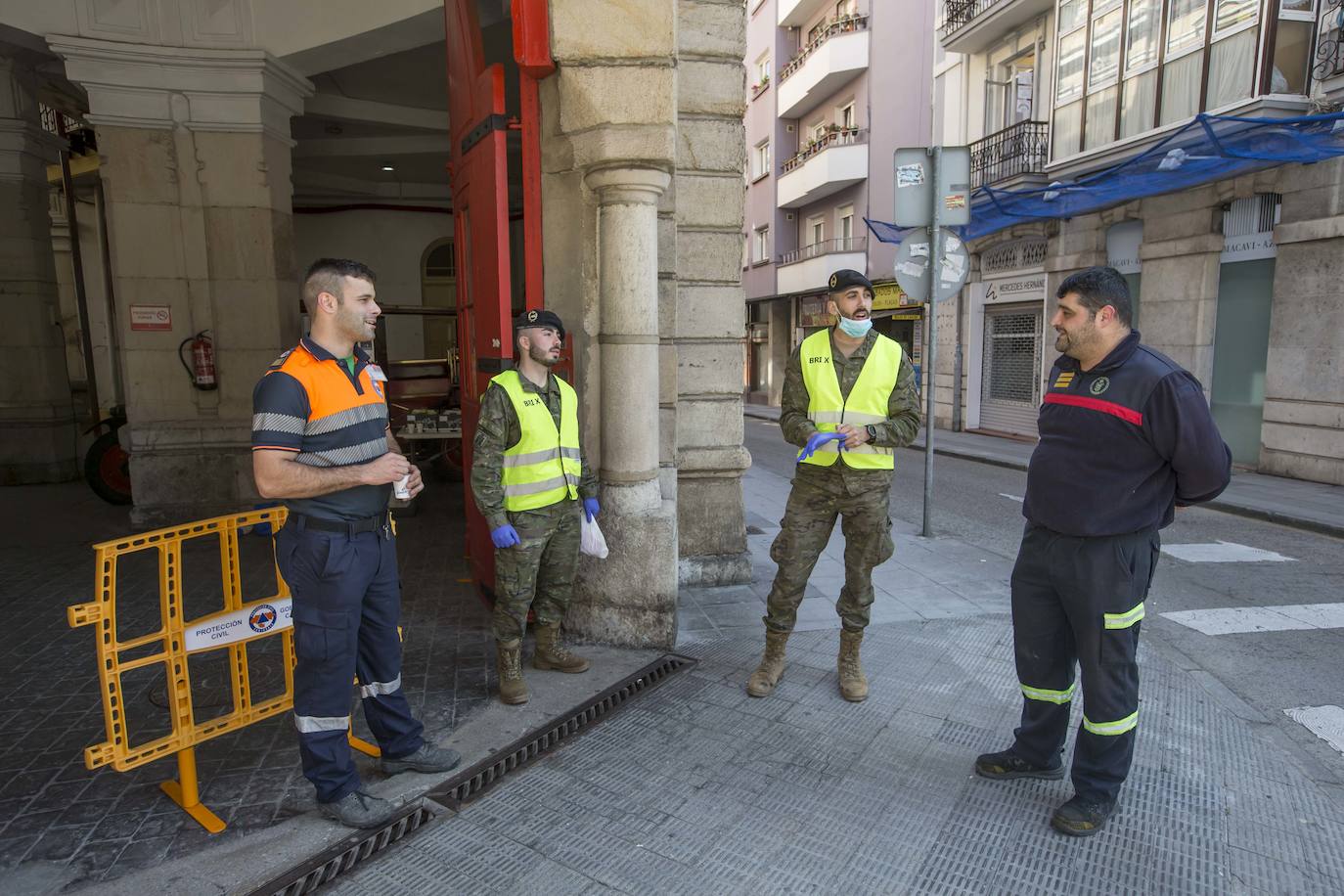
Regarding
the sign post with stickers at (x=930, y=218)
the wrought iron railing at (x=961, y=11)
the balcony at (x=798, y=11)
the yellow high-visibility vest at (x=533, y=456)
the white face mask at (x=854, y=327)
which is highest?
the balcony at (x=798, y=11)

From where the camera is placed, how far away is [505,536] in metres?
3.72

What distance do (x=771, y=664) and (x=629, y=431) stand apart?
1457mm

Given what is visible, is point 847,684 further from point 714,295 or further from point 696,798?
point 714,295

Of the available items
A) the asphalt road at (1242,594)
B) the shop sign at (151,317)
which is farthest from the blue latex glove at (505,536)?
the shop sign at (151,317)

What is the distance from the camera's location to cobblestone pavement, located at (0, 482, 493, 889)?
2867 mm

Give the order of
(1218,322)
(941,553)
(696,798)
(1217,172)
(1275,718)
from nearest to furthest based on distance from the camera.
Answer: (696,798), (1275,718), (941,553), (1217,172), (1218,322)

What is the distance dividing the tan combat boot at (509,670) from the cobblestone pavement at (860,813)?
53cm

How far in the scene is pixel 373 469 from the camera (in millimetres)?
2836

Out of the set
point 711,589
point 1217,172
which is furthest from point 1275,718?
point 1217,172

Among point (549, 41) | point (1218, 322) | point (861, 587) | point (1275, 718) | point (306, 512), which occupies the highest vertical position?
point (549, 41)

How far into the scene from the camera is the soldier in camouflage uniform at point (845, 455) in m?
3.82

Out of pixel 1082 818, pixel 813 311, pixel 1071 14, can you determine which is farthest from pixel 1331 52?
pixel 813 311

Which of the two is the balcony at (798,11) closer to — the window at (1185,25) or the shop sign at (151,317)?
the window at (1185,25)

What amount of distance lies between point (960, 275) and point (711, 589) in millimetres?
3947
